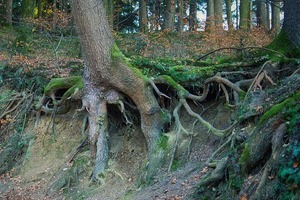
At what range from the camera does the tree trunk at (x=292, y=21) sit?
8.51 metres

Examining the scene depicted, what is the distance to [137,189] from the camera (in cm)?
822

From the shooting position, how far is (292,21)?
857 cm

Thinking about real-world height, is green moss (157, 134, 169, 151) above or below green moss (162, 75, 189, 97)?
below

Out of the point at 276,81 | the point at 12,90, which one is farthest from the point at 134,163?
the point at 12,90

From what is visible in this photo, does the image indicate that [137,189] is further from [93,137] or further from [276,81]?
[276,81]

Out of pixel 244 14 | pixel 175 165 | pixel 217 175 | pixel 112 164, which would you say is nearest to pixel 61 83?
pixel 112 164

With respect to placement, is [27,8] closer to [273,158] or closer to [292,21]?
[292,21]

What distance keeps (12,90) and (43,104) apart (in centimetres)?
191

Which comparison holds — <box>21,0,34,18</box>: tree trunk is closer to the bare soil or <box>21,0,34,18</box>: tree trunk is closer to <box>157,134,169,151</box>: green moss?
the bare soil

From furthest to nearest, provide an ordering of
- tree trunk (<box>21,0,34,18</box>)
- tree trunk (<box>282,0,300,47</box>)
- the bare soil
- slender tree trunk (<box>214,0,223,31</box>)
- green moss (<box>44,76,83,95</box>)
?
tree trunk (<box>21,0,34,18</box>), slender tree trunk (<box>214,0,223,31</box>), green moss (<box>44,76,83,95</box>), tree trunk (<box>282,0,300,47</box>), the bare soil

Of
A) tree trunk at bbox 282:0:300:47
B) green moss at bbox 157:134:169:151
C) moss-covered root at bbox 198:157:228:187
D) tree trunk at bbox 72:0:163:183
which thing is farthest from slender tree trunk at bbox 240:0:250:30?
moss-covered root at bbox 198:157:228:187

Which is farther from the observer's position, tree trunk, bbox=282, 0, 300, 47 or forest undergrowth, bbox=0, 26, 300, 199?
tree trunk, bbox=282, 0, 300, 47

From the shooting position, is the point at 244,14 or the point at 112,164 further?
the point at 244,14

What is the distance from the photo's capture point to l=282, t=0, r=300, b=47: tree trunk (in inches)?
335
